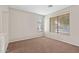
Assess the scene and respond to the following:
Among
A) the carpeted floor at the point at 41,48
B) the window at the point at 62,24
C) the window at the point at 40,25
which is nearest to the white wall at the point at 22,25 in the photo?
the window at the point at 40,25

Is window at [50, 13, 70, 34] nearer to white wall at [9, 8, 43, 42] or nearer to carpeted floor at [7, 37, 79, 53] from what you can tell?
carpeted floor at [7, 37, 79, 53]

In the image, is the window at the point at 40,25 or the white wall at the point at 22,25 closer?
the white wall at the point at 22,25

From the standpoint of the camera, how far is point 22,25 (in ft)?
21.9

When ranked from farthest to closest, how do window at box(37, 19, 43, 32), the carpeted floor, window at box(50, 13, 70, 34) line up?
1. window at box(37, 19, 43, 32)
2. window at box(50, 13, 70, 34)
3. the carpeted floor

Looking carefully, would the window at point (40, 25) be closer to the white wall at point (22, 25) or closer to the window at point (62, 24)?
the white wall at point (22, 25)

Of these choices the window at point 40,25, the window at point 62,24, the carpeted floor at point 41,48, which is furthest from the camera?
the window at point 40,25

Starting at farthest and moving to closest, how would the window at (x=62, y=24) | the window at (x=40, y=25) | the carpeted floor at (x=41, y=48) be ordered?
the window at (x=40, y=25) < the window at (x=62, y=24) < the carpeted floor at (x=41, y=48)

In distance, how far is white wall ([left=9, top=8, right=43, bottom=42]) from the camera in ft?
19.2

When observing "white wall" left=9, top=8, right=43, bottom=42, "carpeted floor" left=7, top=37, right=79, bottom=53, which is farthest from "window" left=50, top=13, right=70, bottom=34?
"white wall" left=9, top=8, right=43, bottom=42

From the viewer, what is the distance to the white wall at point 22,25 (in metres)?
5.86

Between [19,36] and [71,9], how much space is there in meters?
3.81
